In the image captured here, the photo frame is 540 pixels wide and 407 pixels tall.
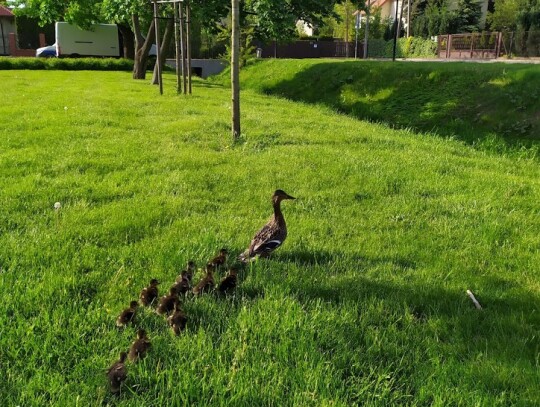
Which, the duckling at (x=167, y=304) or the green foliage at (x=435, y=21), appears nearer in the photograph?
the duckling at (x=167, y=304)

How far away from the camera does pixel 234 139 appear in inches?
360

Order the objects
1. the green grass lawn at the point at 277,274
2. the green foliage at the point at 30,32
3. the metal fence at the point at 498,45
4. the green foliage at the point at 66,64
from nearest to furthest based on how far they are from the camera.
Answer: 1. the green grass lawn at the point at 277,274
2. the green foliage at the point at 66,64
3. the metal fence at the point at 498,45
4. the green foliage at the point at 30,32

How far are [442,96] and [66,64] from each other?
85.8 feet

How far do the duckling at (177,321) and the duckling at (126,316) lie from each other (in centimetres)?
24

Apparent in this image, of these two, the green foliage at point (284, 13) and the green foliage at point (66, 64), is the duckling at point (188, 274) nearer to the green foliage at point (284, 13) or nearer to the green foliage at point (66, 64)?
the green foliage at point (284, 13)

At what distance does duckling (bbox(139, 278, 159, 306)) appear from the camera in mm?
3525

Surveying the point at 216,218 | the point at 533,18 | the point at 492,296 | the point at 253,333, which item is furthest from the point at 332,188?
the point at 533,18

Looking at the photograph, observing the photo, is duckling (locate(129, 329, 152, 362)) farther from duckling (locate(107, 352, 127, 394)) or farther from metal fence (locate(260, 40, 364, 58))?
metal fence (locate(260, 40, 364, 58))

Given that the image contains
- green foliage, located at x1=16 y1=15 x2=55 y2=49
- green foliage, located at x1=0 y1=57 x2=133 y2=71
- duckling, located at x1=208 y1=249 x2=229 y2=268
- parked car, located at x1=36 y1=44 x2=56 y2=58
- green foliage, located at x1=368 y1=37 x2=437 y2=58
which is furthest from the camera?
green foliage, located at x1=16 y1=15 x2=55 y2=49

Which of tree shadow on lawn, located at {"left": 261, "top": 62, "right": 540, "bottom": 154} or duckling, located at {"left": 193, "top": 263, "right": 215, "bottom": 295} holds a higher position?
tree shadow on lawn, located at {"left": 261, "top": 62, "right": 540, "bottom": 154}

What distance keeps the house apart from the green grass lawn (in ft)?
171

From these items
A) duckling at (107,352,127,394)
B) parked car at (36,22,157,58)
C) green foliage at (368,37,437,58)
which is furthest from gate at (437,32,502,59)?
duckling at (107,352,127,394)

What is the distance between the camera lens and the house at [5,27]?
5262 centimetres

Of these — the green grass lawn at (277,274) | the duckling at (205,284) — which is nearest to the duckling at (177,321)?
the green grass lawn at (277,274)
